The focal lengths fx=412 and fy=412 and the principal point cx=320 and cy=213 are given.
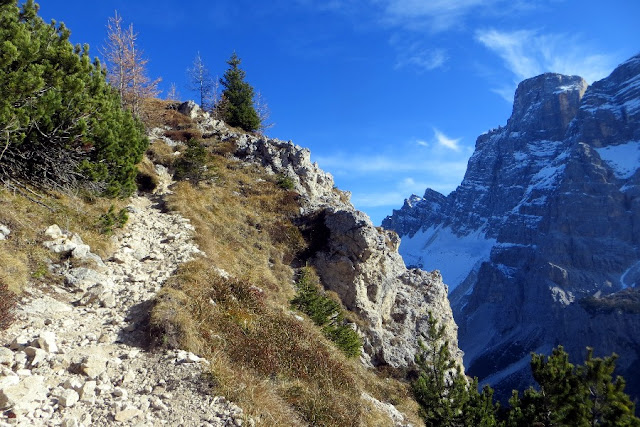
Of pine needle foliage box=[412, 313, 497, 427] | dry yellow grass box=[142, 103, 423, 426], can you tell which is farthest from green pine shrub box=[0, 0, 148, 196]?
pine needle foliage box=[412, 313, 497, 427]

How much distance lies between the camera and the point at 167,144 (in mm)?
30438

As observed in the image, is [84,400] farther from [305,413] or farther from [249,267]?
[249,267]

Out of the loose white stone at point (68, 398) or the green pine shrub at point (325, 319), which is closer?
the loose white stone at point (68, 398)

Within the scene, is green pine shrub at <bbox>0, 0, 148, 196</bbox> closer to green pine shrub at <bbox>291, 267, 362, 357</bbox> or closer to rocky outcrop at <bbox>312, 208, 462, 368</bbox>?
green pine shrub at <bbox>291, 267, 362, 357</bbox>

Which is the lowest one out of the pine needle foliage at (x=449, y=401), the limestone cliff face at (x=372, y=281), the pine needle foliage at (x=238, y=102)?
the pine needle foliage at (x=449, y=401)

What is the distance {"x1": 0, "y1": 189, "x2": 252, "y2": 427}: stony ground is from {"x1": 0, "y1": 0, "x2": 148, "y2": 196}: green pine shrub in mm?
3141

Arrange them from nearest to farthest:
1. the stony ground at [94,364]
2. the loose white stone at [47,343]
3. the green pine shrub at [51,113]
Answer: the stony ground at [94,364], the loose white stone at [47,343], the green pine shrub at [51,113]

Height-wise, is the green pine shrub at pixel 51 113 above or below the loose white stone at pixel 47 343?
above

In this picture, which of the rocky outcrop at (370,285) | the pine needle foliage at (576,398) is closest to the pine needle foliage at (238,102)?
the rocky outcrop at (370,285)

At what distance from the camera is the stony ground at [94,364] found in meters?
5.99

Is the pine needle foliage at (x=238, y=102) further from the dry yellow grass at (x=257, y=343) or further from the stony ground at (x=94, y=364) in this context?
the stony ground at (x=94, y=364)

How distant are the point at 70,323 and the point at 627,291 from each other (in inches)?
7489

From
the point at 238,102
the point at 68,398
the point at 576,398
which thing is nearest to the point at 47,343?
the point at 68,398

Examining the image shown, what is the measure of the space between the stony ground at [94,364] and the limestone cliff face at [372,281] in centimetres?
1216
